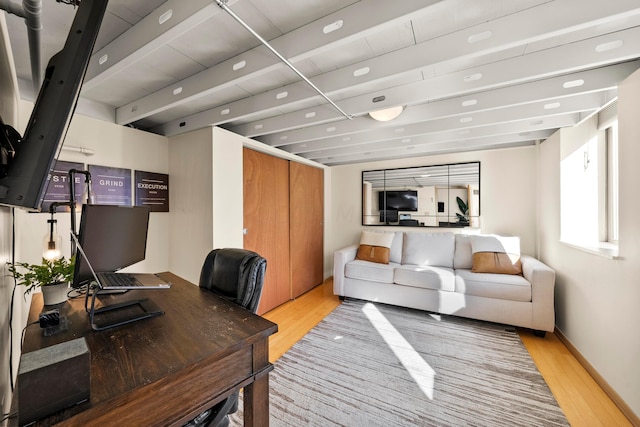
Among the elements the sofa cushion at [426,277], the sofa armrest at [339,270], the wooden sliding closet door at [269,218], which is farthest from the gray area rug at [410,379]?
the wooden sliding closet door at [269,218]

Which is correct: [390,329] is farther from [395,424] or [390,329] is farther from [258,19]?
[258,19]

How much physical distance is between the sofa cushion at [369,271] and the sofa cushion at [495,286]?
830mm

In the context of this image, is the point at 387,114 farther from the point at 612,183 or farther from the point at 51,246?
the point at 51,246

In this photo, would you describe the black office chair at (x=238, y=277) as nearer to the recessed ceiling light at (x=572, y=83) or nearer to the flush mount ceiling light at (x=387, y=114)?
the flush mount ceiling light at (x=387, y=114)

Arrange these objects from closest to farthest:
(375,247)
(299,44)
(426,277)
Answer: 1. (299,44)
2. (426,277)
3. (375,247)

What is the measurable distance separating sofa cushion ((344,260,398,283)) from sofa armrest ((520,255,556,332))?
1.50m

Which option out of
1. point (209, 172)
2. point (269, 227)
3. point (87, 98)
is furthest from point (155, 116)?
point (269, 227)

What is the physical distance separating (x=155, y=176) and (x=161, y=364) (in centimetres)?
254

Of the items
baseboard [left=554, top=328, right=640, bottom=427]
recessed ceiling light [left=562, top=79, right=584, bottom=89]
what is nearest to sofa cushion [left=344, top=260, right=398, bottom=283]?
baseboard [left=554, top=328, right=640, bottom=427]

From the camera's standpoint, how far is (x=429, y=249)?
3576 millimetres

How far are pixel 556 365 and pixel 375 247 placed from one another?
7.16 ft

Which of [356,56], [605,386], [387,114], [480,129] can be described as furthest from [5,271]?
[480,129]

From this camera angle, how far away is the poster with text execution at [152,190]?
2.56 m

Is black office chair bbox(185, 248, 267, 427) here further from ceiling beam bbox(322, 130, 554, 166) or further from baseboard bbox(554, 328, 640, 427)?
ceiling beam bbox(322, 130, 554, 166)
